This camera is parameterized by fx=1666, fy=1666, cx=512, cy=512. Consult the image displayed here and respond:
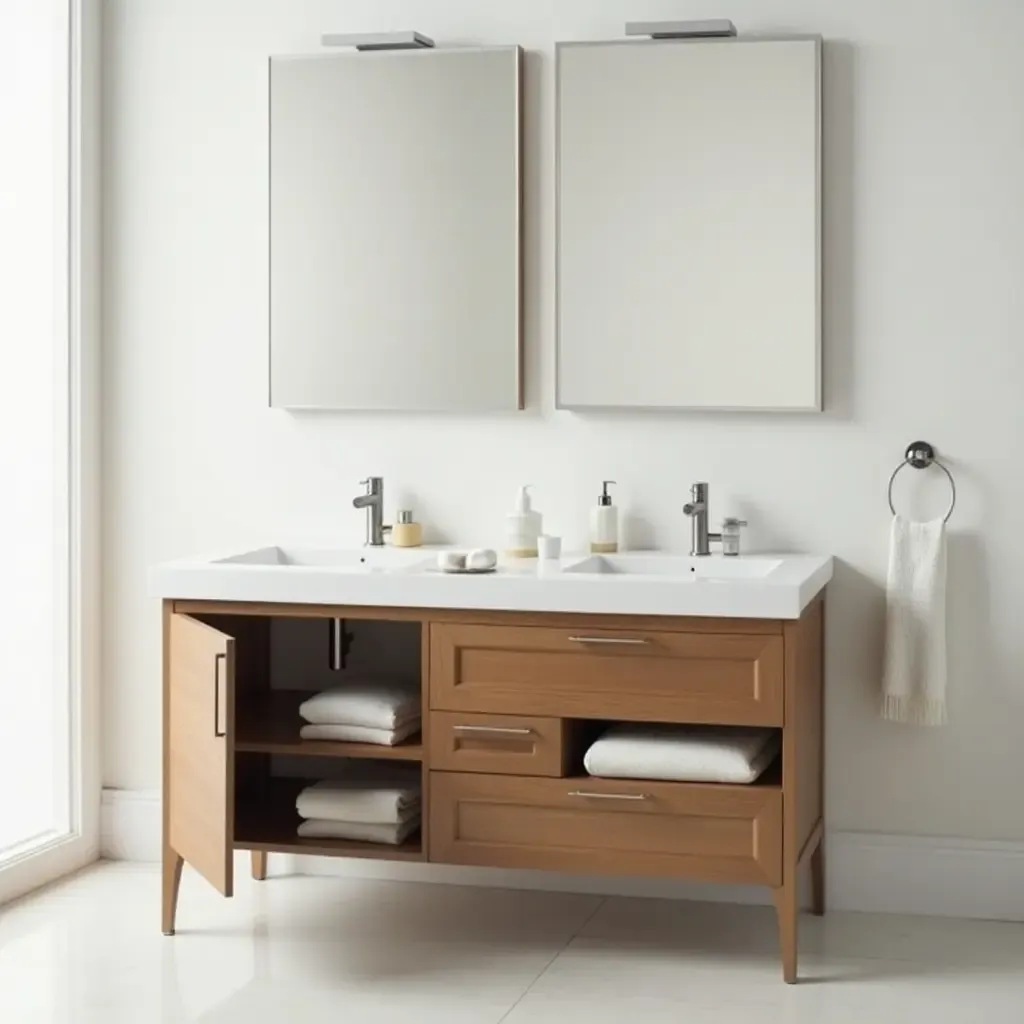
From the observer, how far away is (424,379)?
3803 mm

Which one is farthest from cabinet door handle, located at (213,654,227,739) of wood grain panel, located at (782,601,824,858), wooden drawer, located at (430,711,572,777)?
wood grain panel, located at (782,601,824,858)

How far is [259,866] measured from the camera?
390 centimetres

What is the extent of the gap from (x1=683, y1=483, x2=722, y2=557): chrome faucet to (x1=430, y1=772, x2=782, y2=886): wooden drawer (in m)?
0.63

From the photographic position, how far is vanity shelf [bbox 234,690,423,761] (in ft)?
11.0

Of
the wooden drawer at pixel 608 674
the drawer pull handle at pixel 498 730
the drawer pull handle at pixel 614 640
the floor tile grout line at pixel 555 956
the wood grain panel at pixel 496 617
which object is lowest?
the floor tile grout line at pixel 555 956

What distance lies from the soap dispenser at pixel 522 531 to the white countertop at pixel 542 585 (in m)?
0.05

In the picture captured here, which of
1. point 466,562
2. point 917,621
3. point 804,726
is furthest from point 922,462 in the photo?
point 466,562

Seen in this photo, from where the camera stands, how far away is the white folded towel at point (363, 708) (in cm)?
335

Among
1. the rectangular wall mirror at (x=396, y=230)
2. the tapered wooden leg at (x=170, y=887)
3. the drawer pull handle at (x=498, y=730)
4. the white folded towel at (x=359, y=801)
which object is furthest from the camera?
the rectangular wall mirror at (x=396, y=230)

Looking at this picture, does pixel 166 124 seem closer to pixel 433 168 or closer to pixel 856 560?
pixel 433 168

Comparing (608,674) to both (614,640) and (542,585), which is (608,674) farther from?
(542,585)

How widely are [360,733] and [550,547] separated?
565 mm

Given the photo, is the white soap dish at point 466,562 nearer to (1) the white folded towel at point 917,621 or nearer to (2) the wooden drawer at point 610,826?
(2) the wooden drawer at point 610,826

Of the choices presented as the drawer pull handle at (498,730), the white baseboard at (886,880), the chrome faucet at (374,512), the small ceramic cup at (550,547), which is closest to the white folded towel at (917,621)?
the white baseboard at (886,880)
